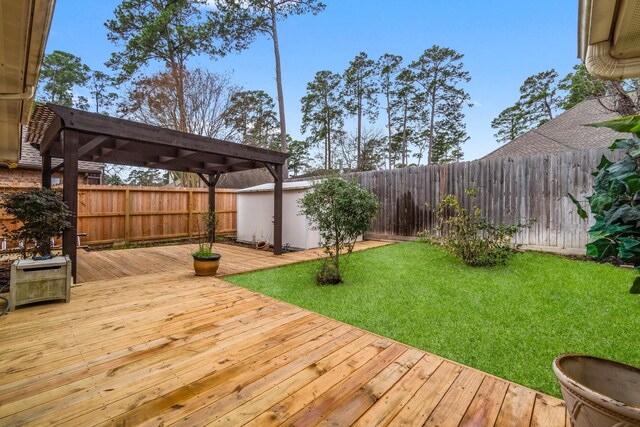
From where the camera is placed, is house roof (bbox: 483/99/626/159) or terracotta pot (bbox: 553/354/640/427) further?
house roof (bbox: 483/99/626/159)

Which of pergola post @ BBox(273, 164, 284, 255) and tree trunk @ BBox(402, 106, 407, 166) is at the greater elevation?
tree trunk @ BBox(402, 106, 407, 166)

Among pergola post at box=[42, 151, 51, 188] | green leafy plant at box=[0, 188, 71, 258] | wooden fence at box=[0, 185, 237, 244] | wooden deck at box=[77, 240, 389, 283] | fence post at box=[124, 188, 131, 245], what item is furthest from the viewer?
fence post at box=[124, 188, 131, 245]

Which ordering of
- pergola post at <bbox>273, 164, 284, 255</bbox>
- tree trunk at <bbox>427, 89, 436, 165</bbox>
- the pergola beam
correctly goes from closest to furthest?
the pergola beam < pergola post at <bbox>273, 164, 284, 255</bbox> < tree trunk at <bbox>427, 89, 436, 165</bbox>

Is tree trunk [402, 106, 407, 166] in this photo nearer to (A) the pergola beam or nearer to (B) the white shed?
(B) the white shed

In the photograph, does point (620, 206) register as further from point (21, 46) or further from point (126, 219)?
point (126, 219)

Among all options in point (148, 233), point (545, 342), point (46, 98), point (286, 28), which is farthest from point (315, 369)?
point (46, 98)

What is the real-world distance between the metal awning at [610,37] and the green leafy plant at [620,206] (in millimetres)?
869

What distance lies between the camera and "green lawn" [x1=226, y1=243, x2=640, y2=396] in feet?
7.48

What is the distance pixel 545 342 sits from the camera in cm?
241

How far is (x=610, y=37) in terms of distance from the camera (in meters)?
1.76

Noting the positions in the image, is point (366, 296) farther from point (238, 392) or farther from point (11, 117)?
point (11, 117)

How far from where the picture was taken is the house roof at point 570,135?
923 centimetres

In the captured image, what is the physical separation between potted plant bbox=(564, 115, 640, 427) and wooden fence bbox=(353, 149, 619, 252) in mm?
4950

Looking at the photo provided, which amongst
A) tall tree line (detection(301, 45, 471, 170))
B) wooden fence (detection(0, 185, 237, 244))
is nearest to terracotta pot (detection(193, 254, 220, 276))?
wooden fence (detection(0, 185, 237, 244))
